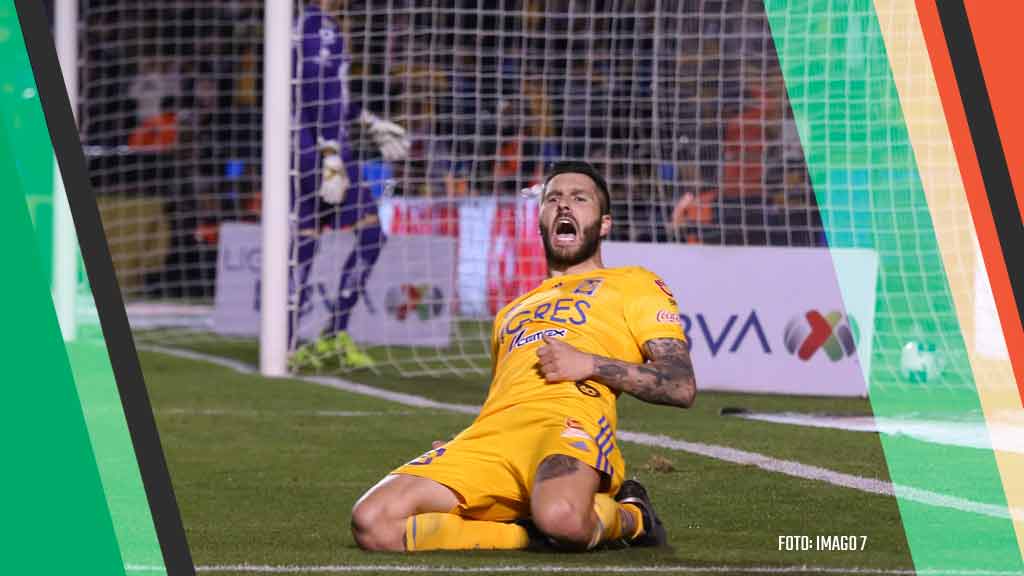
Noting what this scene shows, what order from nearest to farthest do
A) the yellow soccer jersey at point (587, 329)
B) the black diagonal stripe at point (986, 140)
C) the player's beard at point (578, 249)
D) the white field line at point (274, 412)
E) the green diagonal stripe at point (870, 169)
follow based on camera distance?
the black diagonal stripe at point (986, 140)
the yellow soccer jersey at point (587, 329)
the player's beard at point (578, 249)
the white field line at point (274, 412)
the green diagonal stripe at point (870, 169)

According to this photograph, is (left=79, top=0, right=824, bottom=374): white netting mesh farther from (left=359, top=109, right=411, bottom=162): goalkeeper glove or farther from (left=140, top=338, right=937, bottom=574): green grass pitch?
(left=140, top=338, right=937, bottom=574): green grass pitch

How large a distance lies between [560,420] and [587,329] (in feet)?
1.18

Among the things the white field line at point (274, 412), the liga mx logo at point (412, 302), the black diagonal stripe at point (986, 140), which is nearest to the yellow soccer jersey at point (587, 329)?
the black diagonal stripe at point (986, 140)

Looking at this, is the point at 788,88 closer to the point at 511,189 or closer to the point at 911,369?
the point at 911,369

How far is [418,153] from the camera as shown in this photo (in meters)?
16.5

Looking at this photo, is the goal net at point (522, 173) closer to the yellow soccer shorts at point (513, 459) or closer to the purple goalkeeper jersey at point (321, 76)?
the purple goalkeeper jersey at point (321, 76)

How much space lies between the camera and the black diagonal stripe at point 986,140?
11.4 feet

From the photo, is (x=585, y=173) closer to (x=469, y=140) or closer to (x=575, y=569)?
(x=575, y=569)

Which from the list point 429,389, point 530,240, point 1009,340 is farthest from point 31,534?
point 530,240

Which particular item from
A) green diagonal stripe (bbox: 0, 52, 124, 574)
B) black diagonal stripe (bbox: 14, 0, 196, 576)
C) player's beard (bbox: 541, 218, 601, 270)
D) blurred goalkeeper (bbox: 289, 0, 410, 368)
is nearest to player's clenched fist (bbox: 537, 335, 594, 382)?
player's beard (bbox: 541, 218, 601, 270)

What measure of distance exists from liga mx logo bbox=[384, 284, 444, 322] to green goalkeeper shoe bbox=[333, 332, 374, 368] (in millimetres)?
1247

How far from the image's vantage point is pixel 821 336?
33.2 feet

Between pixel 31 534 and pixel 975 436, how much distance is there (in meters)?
4.97

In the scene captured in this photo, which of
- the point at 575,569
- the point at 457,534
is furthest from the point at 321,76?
the point at 575,569
